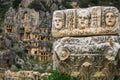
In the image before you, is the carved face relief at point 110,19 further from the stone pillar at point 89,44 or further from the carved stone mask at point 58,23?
the carved stone mask at point 58,23

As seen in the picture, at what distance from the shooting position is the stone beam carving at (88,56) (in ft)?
24.4

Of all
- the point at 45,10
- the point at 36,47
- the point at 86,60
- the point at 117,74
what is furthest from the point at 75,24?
the point at 45,10

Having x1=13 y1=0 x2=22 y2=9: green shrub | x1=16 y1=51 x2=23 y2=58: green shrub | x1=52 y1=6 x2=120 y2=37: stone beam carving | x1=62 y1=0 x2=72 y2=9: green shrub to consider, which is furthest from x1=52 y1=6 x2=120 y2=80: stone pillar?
x1=13 y1=0 x2=22 y2=9: green shrub

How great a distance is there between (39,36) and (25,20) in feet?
24.0

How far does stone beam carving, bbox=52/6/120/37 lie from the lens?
24.9ft

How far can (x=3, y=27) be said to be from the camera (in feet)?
283

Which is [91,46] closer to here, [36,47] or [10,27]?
[36,47]

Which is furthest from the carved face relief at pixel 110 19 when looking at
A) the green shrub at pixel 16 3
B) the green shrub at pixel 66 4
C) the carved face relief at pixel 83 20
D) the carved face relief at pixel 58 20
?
the green shrub at pixel 16 3

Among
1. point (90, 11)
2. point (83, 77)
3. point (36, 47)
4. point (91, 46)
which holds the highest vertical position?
point (90, 11)

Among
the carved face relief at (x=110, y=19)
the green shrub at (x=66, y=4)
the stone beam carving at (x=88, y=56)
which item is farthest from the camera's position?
the green shrub at (x=66, y=4)

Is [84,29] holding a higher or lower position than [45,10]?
higher

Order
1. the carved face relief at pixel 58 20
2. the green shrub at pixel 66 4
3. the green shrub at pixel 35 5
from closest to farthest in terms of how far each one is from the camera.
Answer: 1. the carved face relief at pixel 58 20
2. the green shrub at pixel 35 5
3. the green shrub at pixel 66 4

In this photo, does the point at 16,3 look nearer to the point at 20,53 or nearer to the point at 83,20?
the point at 20,53

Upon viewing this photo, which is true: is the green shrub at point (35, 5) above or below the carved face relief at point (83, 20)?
below
